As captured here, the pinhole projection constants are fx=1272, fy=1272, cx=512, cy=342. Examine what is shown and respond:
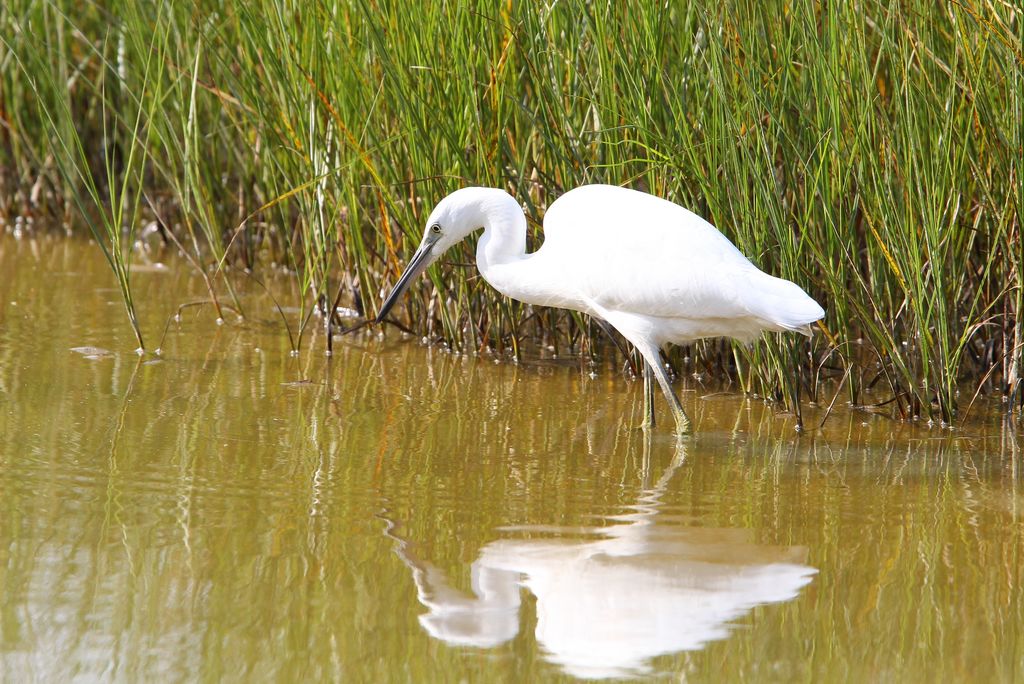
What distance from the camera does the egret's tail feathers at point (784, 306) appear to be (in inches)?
163

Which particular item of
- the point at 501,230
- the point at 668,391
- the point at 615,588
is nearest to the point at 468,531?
the point at 615,588

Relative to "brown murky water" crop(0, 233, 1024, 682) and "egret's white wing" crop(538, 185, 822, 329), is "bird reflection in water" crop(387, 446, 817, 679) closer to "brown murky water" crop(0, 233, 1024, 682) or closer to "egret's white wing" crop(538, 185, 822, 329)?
"brown murky water" crop(0, 233, 1024, 682)

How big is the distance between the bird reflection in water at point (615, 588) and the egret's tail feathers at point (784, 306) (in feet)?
2.70

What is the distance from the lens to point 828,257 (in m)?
4.64

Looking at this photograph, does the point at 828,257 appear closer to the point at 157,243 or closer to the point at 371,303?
the point at 371,303

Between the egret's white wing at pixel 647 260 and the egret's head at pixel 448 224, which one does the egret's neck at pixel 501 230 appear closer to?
the egret's head at pixel 448 224

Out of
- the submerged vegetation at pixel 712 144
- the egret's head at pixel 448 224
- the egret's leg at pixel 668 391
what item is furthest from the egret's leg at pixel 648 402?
the egret's head at pixel 448 224

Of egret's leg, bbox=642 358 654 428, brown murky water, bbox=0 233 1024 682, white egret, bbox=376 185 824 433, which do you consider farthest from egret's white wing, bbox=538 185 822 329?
brown murky water, bbox=0 233 1024 682

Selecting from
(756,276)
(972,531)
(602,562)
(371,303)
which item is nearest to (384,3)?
(371,303)

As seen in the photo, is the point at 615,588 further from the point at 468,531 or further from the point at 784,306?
the point at 784,306

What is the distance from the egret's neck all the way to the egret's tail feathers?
914 mm

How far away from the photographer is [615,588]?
3.23 metres

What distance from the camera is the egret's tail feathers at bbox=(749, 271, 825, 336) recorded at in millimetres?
4129

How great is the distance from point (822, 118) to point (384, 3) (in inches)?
68.9
